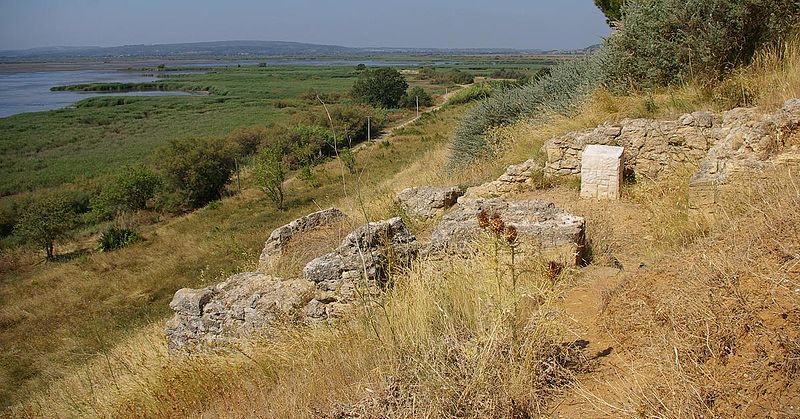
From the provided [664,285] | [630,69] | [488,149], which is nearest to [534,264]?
[664,285]

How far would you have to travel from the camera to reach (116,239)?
24328 millimetres

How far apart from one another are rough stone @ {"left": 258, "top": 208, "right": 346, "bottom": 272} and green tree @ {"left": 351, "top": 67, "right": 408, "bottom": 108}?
52258mm

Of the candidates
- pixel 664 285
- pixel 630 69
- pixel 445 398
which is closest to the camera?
pixel 445 398

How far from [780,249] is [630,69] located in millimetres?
8364

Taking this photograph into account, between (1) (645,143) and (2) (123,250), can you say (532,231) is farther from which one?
(2) (123,250)

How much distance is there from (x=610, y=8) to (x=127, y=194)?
26.7 meters

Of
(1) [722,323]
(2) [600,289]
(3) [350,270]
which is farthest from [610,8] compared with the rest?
(1) [722,323]

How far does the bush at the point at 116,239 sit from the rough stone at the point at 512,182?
1941cm

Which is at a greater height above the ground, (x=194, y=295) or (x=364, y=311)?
(x=364, y=311)

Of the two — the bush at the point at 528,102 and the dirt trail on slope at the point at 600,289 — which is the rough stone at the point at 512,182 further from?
the bush at the point at 528,102

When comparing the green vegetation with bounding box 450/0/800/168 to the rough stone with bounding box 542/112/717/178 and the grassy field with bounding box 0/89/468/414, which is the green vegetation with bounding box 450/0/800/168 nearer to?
the rough stone with bounding box 542/112/717/178

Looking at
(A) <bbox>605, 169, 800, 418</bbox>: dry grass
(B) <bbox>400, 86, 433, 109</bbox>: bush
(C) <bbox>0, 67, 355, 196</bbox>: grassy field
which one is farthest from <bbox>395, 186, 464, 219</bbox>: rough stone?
(B) <bbox>400, 86, 433, 109</bbox>: bush

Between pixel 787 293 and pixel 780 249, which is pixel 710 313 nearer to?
pixel 787 293

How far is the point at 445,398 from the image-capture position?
2797 mm
